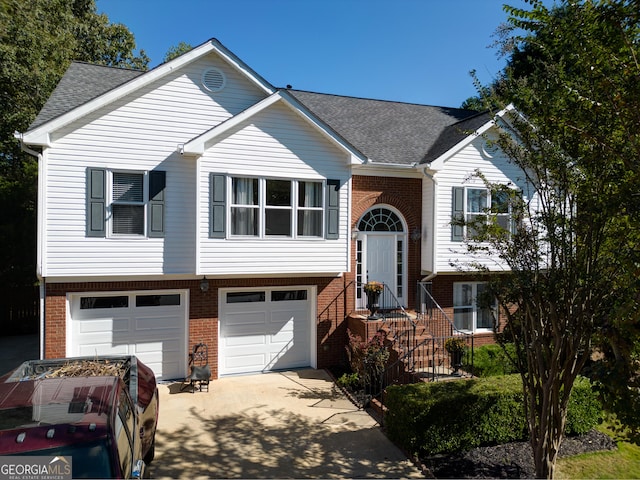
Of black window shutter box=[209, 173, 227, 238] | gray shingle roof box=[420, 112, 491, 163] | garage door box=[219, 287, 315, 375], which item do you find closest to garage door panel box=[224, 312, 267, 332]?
garage door box=[219, 287, 315, 375]

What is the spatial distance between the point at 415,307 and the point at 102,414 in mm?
9840

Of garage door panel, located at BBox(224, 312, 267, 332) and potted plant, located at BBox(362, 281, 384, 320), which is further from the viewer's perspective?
potted plant, located at BBox(362, 281, 384, 320)

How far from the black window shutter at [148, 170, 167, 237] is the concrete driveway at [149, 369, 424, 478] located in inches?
151

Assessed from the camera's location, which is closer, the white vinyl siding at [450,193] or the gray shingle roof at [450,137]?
the white vinyl siding at [450,193]

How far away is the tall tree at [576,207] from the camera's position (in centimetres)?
425

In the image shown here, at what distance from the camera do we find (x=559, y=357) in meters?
5.31

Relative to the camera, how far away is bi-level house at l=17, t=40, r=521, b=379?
30.5ft

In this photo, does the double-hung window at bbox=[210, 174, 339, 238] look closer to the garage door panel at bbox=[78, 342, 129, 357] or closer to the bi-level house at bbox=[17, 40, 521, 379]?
the bi-level house at bbox=[17, 40, 521, 379]

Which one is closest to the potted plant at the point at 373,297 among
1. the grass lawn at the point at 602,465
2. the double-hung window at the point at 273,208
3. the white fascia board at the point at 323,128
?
the double-hung window at the point at 273,208

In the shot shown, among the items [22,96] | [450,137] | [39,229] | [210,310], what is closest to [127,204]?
[39,229]

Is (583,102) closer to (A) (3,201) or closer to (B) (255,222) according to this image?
(B) (255,222)

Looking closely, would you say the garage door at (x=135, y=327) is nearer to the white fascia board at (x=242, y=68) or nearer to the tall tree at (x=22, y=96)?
the white fascia board at (x=242, y=68)

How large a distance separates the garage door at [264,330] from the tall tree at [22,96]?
991 cm

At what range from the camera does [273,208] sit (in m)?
10.6
